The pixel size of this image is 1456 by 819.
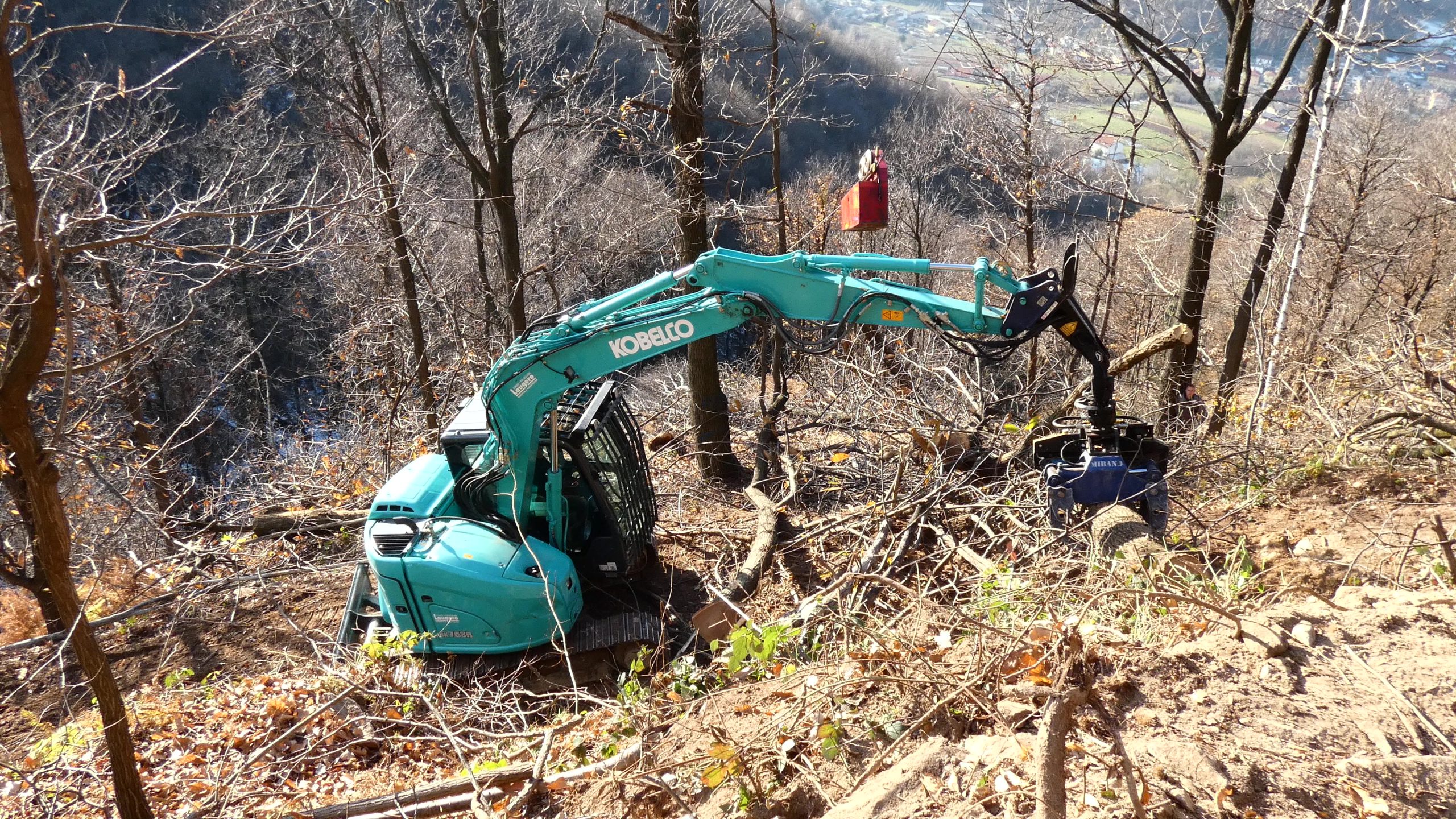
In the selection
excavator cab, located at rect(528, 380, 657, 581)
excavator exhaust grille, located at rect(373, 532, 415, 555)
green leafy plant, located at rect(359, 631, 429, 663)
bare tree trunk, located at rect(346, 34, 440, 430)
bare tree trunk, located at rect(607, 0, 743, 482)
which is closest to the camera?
green leafy plant, located at rect(359, 631, 429, 663)

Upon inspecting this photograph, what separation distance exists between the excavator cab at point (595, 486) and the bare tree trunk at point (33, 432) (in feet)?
10.8

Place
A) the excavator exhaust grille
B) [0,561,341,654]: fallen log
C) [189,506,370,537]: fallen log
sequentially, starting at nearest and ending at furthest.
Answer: [0,561,341,654]: fallen log, the excavator exhaust grille, [189,506,370,537]: fallen log

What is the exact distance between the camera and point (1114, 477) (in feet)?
17.4

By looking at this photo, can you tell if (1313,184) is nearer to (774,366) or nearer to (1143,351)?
(1143,351)

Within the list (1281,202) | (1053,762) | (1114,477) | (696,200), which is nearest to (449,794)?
(1053,762)

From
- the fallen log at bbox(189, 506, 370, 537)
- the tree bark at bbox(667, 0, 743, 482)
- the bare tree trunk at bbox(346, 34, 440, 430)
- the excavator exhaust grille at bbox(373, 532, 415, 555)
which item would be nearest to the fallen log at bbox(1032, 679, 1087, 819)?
the excavator exhaust grille at bbox(373, 532, 415, 555)

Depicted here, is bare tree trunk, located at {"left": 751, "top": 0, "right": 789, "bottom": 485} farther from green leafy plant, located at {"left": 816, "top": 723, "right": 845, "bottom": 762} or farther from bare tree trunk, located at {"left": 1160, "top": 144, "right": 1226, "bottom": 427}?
bare tree trunk, located at {"left": 1160, "top": 144, "right": 1226, "bottom": 427}

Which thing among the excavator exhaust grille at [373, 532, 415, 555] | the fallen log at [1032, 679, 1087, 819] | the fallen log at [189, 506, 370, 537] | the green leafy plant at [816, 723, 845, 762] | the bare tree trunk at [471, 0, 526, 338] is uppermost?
the bare tree trunk at [471, 0, 526, 338]

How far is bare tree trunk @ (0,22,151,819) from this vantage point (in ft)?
10.4

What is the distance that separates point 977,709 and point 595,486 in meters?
4.07

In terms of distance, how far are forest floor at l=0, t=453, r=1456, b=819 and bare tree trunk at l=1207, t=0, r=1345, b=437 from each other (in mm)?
4769

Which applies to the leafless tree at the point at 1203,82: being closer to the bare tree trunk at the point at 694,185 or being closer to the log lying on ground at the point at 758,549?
the bare tree trunk at the point at 694,185

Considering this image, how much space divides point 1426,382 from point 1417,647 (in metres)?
3.41

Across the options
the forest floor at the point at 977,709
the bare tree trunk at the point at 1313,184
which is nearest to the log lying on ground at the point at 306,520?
the forest floor at the point at 977,709
